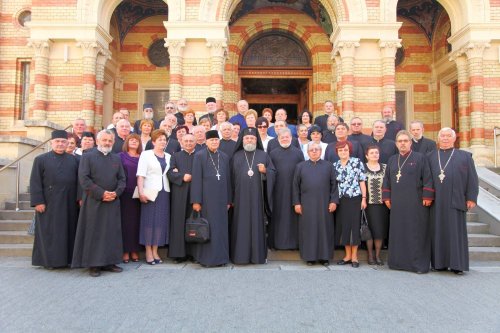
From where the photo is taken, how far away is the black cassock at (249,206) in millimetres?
6047

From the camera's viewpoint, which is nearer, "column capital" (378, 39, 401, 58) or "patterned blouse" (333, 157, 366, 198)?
"patterned blouse" (333, 157, 366, 198)

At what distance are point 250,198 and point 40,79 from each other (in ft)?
30.8

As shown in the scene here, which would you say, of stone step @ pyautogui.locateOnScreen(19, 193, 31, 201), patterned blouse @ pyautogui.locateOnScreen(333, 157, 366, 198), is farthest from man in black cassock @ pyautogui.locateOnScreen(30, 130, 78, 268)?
patterned blouse @ pyautogui.locateOnScreen(333, 157, 366, 198)

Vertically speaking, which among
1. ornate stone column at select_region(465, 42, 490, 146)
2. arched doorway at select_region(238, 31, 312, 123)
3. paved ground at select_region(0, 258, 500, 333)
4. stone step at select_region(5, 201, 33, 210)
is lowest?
paved ground at select_region(0, 258, 500, 333)

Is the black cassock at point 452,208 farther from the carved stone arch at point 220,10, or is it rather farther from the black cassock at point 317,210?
the carved stone arch at point 220,10

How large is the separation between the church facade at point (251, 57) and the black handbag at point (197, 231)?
236 inches

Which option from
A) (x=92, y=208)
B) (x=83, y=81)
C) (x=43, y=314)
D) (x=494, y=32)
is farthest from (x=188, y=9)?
(x=43, y=314)

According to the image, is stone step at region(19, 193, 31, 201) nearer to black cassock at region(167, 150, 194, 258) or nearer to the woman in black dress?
black cassock at region(167, 150, 194, 258)

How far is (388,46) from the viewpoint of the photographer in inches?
475

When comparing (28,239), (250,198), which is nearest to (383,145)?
(250,198)

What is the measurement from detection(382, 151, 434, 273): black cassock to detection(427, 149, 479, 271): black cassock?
4.8 inches

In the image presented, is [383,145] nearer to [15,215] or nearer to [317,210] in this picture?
[317,210]

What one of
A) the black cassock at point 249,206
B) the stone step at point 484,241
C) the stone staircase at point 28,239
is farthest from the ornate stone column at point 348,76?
the black cassock at point 249,206

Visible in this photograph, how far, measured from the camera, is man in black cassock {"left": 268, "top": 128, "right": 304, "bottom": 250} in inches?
253
